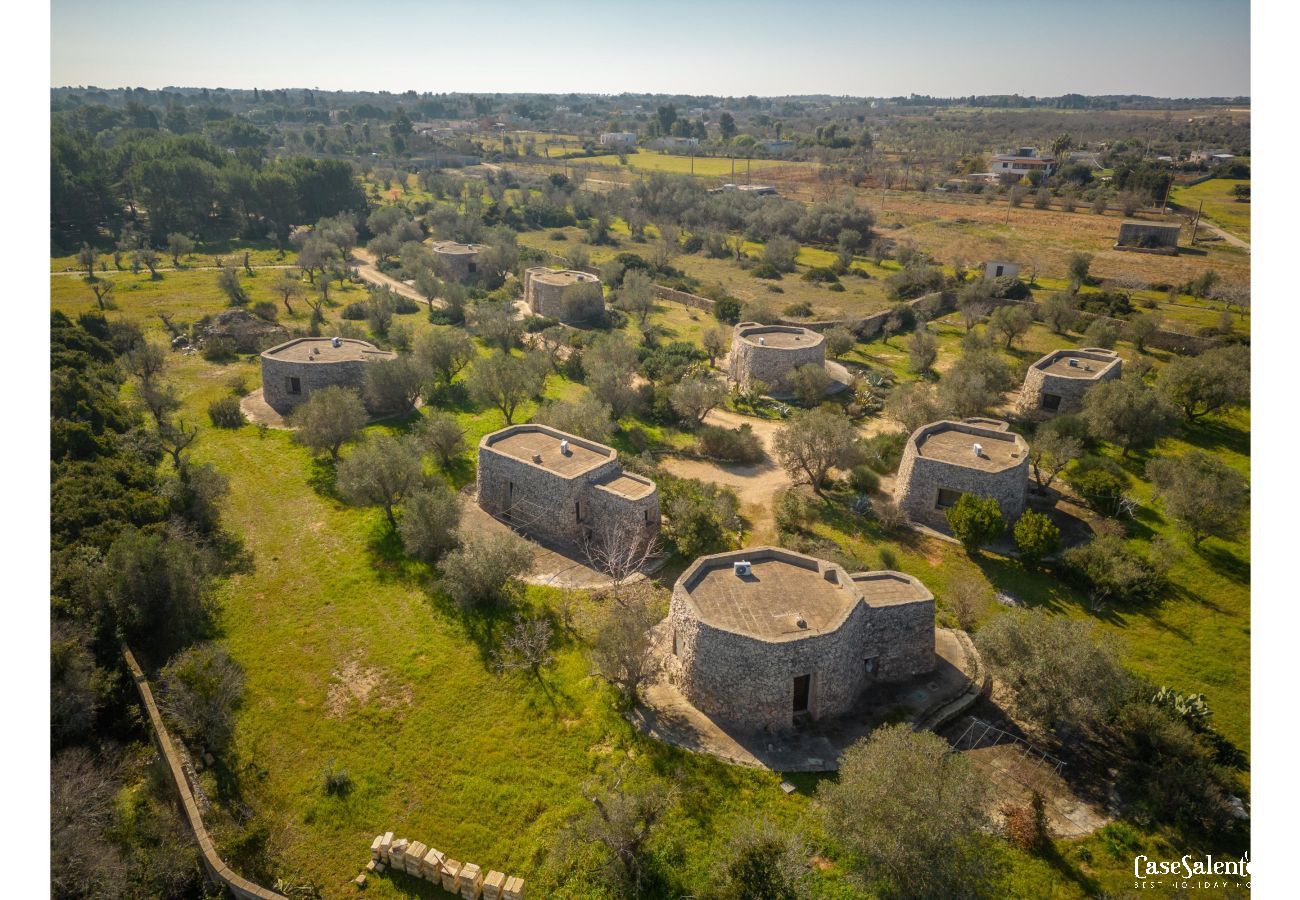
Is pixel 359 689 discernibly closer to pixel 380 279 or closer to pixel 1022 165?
pixel 380 279

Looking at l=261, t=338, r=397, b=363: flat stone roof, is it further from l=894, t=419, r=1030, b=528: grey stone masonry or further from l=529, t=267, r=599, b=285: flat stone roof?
l=894, t=419, r=1030, b=528: grey stone masonry

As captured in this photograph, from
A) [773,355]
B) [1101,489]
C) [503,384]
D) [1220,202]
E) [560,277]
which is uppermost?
[1220,202]

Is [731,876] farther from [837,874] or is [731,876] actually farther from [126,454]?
[126,454]

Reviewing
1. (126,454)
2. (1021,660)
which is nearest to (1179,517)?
(1021,660)

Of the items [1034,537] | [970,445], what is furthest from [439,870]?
[970,445]

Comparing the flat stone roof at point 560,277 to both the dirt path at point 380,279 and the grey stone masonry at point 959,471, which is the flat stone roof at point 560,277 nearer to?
the dirt path at point 380,279

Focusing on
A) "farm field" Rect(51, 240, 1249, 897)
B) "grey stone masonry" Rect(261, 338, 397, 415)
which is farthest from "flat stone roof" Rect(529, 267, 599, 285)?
"farm field" Rect(51, 240, 1249, 897)

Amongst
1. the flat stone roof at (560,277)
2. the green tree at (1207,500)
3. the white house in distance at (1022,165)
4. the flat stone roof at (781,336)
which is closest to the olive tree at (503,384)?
the flat stone roof at (781,336)
